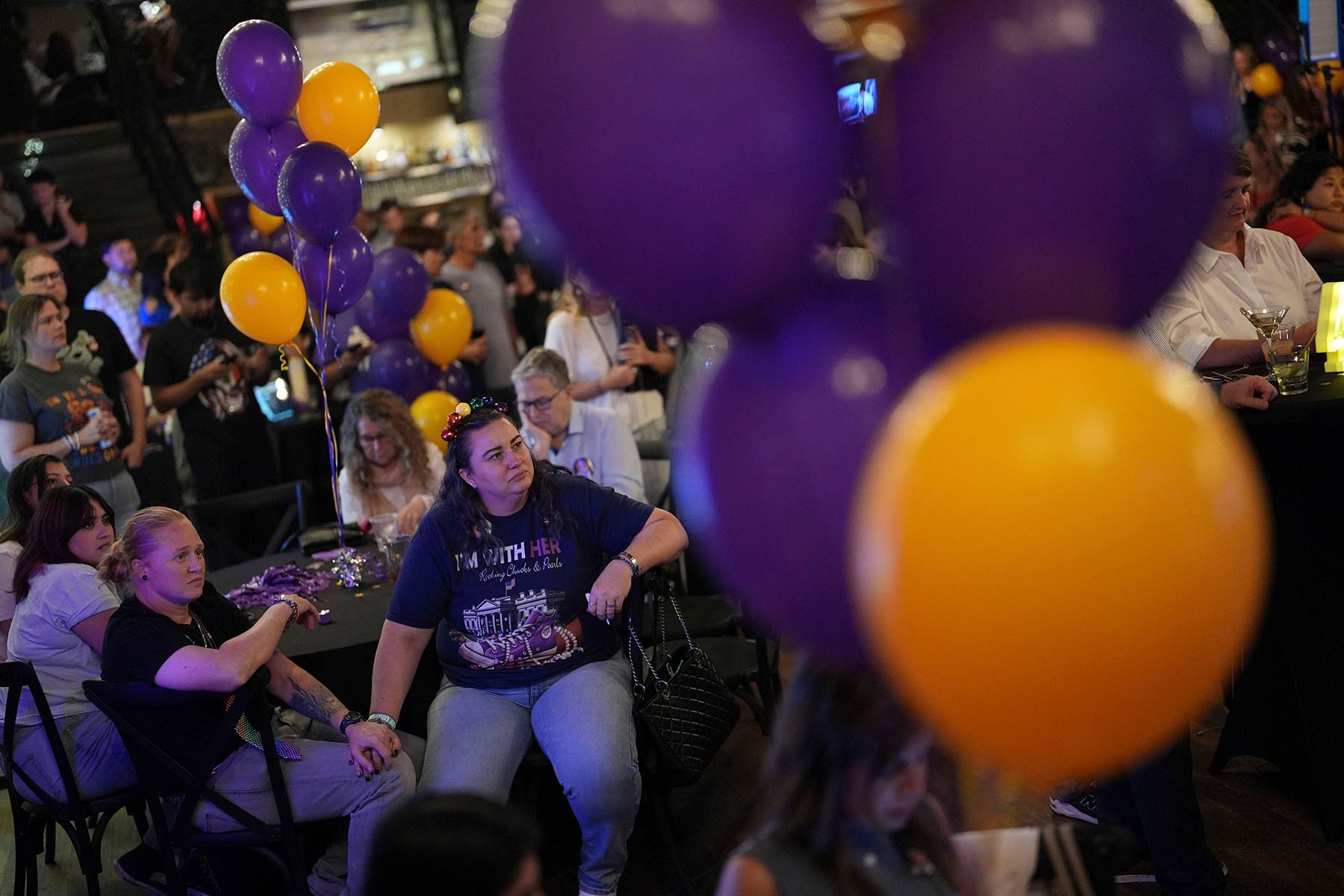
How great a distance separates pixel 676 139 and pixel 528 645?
1883 mm

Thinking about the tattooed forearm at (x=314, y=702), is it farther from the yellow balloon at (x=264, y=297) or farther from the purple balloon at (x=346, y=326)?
the purple balloon at (x=346, y=326)

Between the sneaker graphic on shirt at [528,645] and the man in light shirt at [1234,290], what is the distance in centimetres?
158

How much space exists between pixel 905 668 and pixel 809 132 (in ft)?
1.56

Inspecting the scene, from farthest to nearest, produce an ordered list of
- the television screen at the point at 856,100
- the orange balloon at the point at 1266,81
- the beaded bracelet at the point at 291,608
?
the orange balloon at the point at 1266,81 → the beaded bracelet at the point at 291,608 → the television screen at the point at 856,100

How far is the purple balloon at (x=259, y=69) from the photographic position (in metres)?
3.81

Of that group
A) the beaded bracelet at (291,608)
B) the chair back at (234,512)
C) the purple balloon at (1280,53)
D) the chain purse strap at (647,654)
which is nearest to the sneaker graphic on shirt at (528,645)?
the chain purse strap at (647,654)

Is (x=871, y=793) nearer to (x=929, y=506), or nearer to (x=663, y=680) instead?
(x=929, y=506)

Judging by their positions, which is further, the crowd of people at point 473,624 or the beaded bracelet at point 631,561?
the beaded bracelet at point 631,561

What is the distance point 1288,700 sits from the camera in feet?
9.66

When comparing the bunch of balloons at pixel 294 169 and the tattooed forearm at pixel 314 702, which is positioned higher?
the bunch of balloons at pixel 294 169

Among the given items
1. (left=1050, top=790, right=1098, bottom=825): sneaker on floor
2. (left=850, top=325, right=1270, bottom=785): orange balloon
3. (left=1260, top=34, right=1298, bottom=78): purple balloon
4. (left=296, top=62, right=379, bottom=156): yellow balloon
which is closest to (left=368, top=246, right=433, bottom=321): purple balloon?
(left=296, top=62, right=379, bottom=156): yellow balloon

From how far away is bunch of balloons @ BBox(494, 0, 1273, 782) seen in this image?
900 millimetres

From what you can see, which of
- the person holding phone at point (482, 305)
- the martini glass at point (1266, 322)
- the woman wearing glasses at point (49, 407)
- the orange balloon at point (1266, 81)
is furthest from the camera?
the orange balloon at point (1266, 81)

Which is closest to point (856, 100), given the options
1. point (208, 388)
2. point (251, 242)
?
point (208, 388)
